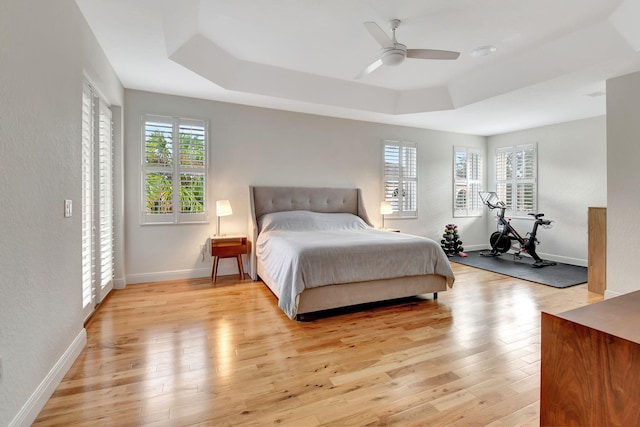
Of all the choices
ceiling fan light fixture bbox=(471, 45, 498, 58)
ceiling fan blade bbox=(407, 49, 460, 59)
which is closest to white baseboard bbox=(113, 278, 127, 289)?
ceiling fan blade bbox=(407, 49, 460, 59)

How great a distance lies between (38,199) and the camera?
5.85 ft

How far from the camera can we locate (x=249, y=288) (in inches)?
160

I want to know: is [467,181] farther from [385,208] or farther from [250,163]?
[250,163]

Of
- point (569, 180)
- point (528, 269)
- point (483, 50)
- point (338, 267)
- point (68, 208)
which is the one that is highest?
point (483, 50)

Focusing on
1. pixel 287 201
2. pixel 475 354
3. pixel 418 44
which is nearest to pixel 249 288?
pixel 287 201

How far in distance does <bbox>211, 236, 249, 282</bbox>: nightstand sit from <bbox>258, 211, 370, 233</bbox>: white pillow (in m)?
0.34

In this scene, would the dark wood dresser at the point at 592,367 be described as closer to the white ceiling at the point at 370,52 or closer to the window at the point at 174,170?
the white ceiling at the point at 370,52

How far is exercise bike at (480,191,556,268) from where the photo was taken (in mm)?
5480

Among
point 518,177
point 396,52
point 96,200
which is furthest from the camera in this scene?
point 518,177

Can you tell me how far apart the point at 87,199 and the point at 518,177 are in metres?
7.23

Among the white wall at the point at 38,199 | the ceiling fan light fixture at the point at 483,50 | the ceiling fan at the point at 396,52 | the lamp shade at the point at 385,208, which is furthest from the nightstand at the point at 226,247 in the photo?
the ceiling fan light fixture at the point at 483,50

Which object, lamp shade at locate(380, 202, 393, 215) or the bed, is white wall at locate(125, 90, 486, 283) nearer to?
lamp shade at locate(380, 202, 393, 215)

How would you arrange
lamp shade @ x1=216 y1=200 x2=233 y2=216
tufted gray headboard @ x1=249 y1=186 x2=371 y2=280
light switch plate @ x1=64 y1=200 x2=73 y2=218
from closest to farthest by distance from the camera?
light switch plate @ x1=64 y1=200 x2=73 y2=218
lamp shade @ x1=216 y1=200 x2=233 y2=216
tufted gray headboard @ x1=249 y1=186 x2=371 y2=280

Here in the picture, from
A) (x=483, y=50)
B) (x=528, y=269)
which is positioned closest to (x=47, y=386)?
(x=483, y=50)
